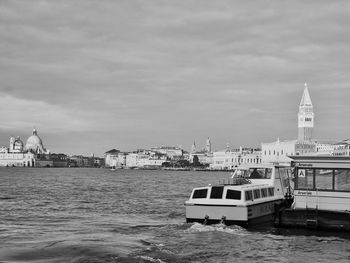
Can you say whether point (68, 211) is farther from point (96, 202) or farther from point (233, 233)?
point (233, 233)

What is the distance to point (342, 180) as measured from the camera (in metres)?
24.0

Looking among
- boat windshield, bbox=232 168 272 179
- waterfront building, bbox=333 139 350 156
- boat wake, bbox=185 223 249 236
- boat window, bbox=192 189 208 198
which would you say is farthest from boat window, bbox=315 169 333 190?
waterfront building, bbox=333 139 350 156

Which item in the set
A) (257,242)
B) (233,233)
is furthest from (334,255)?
(233,233)

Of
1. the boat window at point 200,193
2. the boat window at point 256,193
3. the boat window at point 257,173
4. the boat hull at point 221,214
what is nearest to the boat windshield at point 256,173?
the boat window at point 257,173

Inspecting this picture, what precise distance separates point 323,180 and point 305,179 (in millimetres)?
711

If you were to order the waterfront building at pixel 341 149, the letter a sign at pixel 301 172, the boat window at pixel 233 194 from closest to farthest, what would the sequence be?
the boat window at pixel 233 194, the letter a sign at pixel 301 172, the waterfront building at pixel 341 149

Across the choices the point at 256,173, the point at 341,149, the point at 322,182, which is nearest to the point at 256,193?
the point at 322,182

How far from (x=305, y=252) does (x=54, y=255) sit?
7969 millimetres

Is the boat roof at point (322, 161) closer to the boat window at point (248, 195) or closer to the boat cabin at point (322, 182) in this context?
the boat cabin at point (322, 182)

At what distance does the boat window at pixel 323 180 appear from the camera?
24203 millimetres

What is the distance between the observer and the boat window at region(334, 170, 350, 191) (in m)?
23.9

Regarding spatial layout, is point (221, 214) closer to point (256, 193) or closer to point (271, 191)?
point (256, 193)

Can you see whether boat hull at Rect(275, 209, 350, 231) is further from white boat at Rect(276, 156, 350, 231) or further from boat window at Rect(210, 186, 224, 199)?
boat window at Rect(210, 186, 224, 199)

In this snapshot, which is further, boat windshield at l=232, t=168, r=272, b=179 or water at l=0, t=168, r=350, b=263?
boat windshield at l=232, t=168, r=272, b=179
